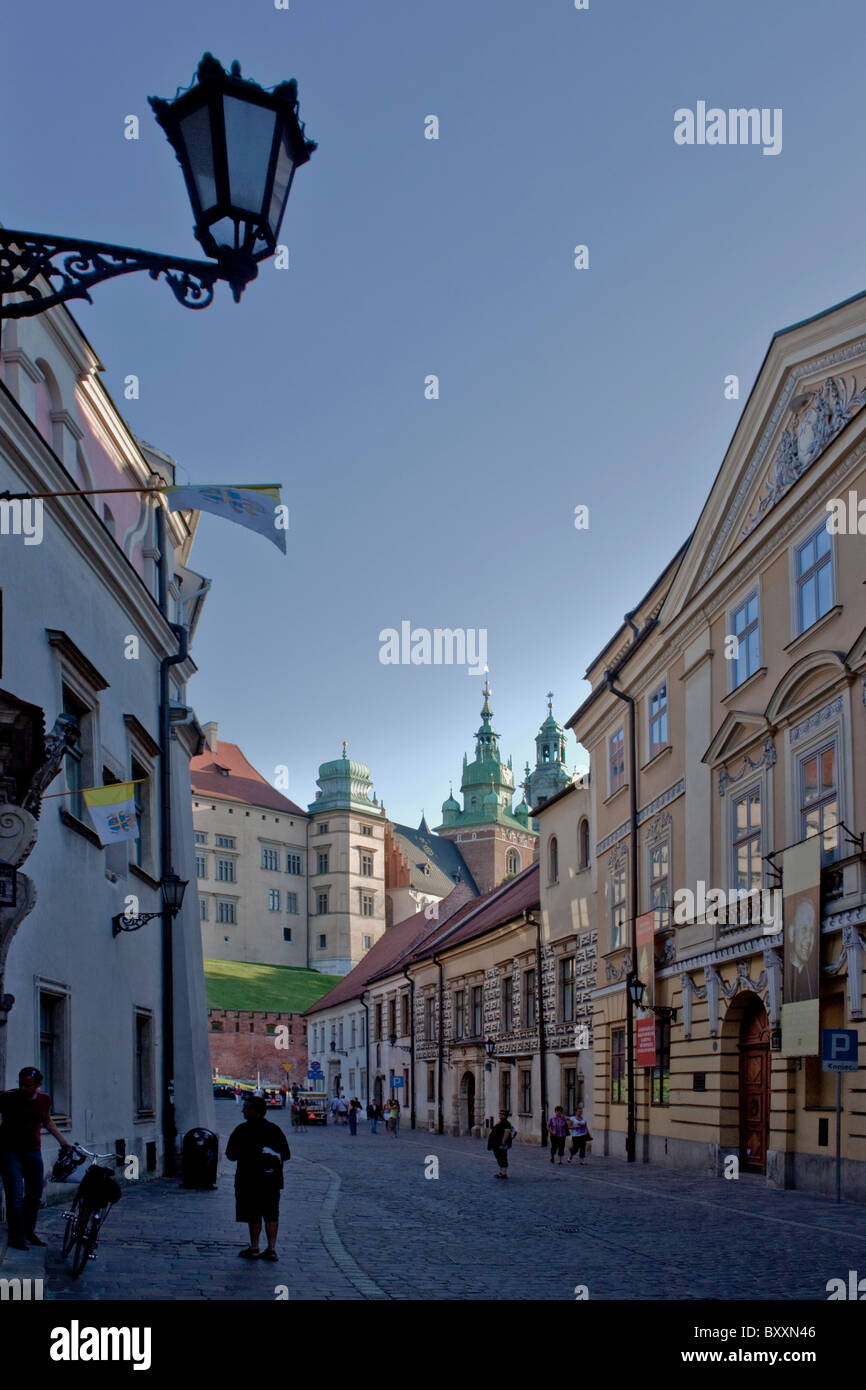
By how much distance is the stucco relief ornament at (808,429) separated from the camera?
19.3 m

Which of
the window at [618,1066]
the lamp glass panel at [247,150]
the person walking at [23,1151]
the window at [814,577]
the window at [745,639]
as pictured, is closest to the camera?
the lamp glass panel at [247,150]

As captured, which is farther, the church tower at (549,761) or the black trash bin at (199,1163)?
the church tower at (549,761)

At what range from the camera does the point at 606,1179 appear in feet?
76.5

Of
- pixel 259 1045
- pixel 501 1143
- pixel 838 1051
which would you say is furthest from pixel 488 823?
pixel 838 1051

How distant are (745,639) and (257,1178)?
14262 millimetres

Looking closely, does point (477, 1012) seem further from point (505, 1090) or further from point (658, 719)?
point (658, 719)

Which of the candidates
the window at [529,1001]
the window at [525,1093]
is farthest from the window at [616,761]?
the window at [525,1093]

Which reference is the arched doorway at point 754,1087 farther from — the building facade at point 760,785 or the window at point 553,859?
the window at point 553,859

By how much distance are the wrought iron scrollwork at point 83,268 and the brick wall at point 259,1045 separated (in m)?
86.1

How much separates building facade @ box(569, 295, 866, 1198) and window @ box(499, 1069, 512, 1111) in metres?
11.0

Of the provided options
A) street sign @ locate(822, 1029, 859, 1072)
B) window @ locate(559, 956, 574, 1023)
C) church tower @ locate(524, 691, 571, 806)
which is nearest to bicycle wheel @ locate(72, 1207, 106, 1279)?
street sign @ locate(822, 1029, 859, 1072)

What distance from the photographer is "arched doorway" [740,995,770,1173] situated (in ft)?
71.7

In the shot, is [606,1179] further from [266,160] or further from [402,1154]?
[266,160]

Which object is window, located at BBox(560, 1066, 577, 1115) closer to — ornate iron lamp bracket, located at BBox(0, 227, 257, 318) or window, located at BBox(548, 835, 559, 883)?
window, located at BBox(548, 835, 559, 883)
